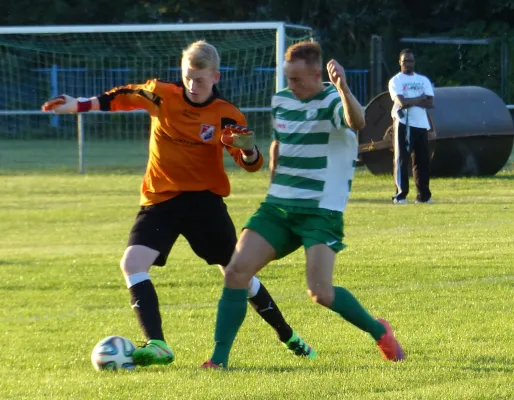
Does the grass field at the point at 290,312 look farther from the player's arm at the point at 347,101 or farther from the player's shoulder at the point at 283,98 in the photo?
the player's shoulder at the point at 283,98

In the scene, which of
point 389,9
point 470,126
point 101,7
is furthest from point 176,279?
point 101,7

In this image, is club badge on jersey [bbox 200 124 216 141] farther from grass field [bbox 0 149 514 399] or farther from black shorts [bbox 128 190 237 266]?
grass field [bbox 0 149 514 399]

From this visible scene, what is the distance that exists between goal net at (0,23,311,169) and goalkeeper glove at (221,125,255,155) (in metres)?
18.8

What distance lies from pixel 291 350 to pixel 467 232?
616 centimetres

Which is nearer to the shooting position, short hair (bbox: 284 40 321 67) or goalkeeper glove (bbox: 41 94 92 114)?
short hair (bbox: 284 40 321 67)

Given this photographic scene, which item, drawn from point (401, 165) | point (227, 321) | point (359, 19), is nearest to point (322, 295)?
point (227, 321)

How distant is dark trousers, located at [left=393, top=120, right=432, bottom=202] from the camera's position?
15.4m

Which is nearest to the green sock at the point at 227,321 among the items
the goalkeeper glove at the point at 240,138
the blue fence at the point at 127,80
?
the goalkeeper glove at the point at 240,138

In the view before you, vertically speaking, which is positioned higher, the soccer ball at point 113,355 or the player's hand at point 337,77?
the player's hand at point 337,77

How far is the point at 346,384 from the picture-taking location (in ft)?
17.8

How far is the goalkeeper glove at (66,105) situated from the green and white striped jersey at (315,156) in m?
1.16

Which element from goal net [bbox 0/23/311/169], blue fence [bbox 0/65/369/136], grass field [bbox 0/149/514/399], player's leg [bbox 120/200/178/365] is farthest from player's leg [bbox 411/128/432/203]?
blue fence [bbox 0/65/369/136]

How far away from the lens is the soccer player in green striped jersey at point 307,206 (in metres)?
5.92

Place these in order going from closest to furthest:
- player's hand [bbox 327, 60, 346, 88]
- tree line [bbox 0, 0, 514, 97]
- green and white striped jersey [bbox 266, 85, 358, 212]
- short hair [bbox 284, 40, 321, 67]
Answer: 1. player's hand [bbox 327, 60, 346, 88]
2. short hair [bbox 284, 40, 321, 67]
3. green and white striped jersey [bbox 266, 85, 358, 212]
4. tree line [bbox 0, 0, 514, 97]
